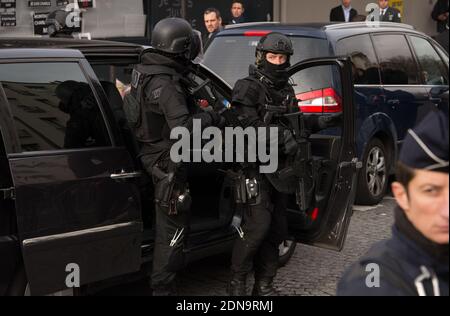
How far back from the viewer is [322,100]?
244 inches

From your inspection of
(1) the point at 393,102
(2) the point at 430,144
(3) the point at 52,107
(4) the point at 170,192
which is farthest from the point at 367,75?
(2) the point at 430,144

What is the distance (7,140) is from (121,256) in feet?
2.87

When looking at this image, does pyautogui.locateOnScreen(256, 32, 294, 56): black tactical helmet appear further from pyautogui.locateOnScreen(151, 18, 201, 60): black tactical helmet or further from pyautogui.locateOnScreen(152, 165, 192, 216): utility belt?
pyautogui.locateOnScreen(152, 165, 192, 216): utility belt

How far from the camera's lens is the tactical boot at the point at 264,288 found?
446cm

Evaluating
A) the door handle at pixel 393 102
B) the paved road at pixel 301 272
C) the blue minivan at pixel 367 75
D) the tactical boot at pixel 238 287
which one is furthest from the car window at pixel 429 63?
the tactical boot at pixel 238 287

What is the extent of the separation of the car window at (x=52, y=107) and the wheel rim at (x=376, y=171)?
3.74 metres

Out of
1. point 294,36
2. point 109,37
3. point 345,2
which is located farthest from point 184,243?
point 345,2

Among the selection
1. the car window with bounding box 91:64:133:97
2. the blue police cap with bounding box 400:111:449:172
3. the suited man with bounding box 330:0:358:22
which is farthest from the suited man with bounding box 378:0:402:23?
the blue police cap with bounding box 400:111:449:172

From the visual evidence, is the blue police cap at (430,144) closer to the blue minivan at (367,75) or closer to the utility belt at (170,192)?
the utility belt at (170,192)

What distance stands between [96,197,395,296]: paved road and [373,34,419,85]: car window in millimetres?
1719

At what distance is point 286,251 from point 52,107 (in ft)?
7.28

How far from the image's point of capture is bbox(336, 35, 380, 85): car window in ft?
21.7

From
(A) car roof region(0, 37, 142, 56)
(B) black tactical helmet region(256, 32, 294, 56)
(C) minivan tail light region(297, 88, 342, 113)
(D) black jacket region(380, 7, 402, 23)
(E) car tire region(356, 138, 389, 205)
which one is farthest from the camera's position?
(D) black jacket region(380, 7, 402, 23)

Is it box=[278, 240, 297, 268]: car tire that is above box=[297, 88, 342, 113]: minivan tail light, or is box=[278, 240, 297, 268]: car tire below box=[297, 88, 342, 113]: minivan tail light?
below
